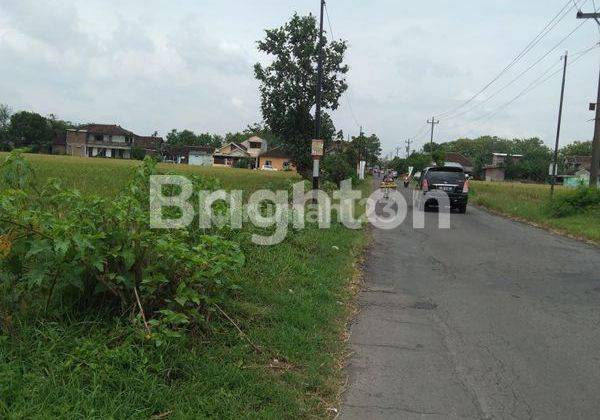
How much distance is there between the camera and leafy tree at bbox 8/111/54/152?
90000mm

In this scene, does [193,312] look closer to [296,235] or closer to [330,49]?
[296,235]

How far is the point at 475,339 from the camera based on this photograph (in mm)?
5305

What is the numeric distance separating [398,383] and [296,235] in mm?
5458

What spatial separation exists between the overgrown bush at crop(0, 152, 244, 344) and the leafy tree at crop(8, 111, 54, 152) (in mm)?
95065

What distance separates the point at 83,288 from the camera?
3.89 meters

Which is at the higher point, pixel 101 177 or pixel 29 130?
pixel 29 130

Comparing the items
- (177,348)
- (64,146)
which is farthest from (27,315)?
(64,146)

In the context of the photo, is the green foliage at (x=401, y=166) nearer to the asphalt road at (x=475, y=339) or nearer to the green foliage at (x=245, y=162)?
the green foliage at (x=245, y=162)

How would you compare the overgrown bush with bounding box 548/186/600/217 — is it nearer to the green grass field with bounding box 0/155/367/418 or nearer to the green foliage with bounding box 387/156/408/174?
the green grass field with bounding box 0/155/367/418

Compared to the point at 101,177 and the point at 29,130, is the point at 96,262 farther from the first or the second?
the point at 29,130

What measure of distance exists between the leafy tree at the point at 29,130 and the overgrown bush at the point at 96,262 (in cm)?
9506

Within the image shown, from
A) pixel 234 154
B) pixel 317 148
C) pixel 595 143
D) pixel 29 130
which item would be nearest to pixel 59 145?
pixel 29 130

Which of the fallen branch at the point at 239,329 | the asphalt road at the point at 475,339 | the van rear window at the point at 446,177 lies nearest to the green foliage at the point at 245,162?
the van rear window at the point at 446,177

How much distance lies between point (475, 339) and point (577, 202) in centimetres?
1627
